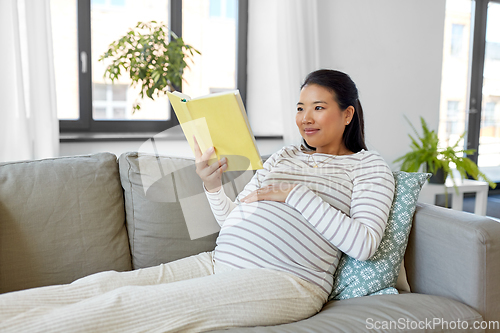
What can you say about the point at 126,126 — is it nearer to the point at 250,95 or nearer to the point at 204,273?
the point at 250,95

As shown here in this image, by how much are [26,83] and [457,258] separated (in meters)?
1.95

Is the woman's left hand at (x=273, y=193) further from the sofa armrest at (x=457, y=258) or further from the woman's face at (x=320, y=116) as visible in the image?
the sofa armrest at (x=457, y=258)

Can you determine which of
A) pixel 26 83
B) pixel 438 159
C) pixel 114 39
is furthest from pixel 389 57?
pixel 26 83

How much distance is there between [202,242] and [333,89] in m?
0.68

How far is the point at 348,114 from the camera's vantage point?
1.45m

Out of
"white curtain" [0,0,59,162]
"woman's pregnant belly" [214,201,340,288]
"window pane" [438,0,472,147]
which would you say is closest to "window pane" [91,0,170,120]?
"white curtain" [0,0,59,162]

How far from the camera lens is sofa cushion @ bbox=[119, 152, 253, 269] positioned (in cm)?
145

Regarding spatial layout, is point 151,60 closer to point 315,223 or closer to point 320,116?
point 320,116

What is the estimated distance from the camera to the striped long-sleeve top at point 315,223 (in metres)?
1.18

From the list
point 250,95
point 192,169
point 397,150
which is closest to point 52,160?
point 192,169

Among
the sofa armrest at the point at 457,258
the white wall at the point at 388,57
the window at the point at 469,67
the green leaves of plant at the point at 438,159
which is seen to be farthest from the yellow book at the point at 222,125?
the window at the point at 469,67

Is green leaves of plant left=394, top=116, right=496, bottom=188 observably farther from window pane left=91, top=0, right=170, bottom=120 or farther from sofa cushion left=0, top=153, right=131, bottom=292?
sofa cushion left=0, top=153, right=131, bottom=292

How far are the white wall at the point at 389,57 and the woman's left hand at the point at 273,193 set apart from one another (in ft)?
6.09

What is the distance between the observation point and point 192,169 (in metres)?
1.58
